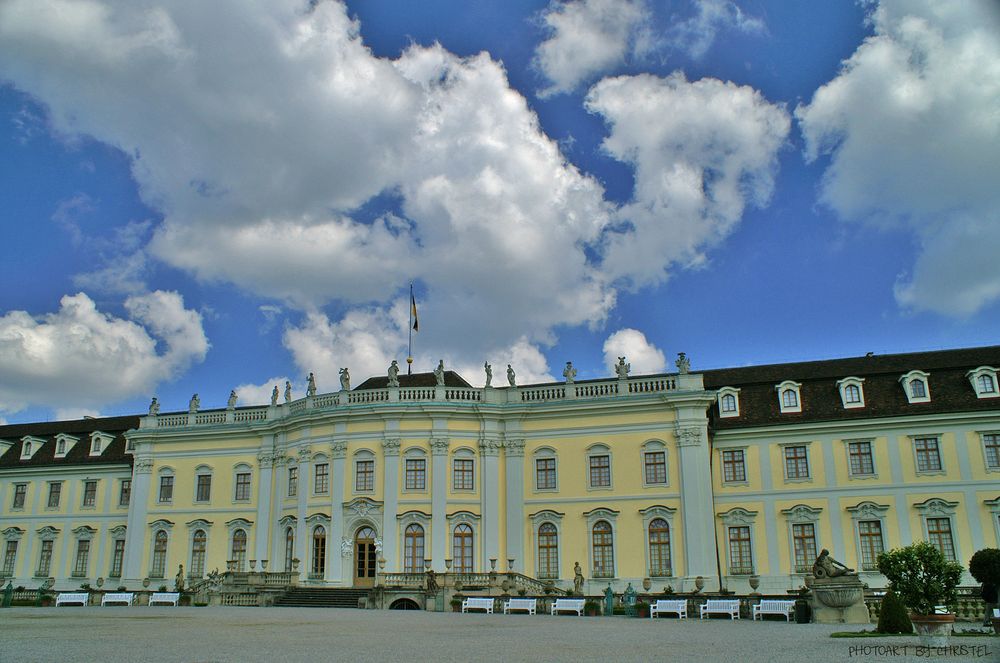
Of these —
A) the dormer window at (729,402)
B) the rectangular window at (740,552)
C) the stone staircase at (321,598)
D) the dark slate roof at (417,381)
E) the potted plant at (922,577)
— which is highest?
the dark slate roof at (417,381)

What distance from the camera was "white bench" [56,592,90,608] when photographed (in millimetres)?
35312

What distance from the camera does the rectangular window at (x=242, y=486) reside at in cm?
4428

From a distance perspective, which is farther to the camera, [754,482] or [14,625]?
[754,482]

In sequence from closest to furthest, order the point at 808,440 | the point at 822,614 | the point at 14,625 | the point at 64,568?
the point at 14,625
the point at 822,614
the point at 808,440
the point at 64,568

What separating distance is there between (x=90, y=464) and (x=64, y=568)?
5.76 meters

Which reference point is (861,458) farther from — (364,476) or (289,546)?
(289,546)

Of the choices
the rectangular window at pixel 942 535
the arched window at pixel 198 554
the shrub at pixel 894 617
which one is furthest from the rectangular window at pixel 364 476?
the shrub at pixel 894 617

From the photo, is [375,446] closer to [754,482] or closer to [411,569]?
[411,569]

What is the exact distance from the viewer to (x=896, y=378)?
37906 mm

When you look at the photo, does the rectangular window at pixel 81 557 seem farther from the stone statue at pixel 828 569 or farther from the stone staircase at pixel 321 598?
Answer: the stone statue at pixel 828 569

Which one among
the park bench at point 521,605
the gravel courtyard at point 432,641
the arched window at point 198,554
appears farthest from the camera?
the arched window at point 198,554

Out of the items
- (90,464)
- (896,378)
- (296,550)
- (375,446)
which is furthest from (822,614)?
(90,464)

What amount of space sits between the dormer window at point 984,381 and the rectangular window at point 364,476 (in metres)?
26.3

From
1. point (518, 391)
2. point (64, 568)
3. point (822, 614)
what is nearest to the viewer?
point (822, 614)
